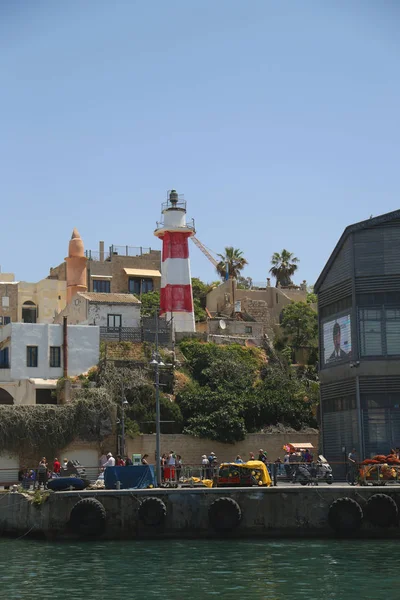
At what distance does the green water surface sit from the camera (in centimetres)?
2289

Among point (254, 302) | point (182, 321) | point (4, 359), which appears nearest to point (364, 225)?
point (4, 359)

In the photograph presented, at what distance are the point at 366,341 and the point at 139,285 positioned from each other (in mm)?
54070

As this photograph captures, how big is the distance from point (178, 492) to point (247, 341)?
119ft

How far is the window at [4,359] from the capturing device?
5787 centimetres

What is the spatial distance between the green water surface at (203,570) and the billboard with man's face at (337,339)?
12.0m

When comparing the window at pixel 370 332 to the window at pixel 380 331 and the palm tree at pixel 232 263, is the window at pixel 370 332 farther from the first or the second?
the palm tree at pixel 232 263

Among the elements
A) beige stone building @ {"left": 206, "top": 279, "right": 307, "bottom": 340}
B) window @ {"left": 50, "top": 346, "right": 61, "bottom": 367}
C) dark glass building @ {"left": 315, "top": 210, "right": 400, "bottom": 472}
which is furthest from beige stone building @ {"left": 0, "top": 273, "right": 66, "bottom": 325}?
dark glass building @ {"left": 315, "top": 210, "right": 400, "bottom": 472}

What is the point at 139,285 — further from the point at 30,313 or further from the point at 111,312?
the point at 111,312

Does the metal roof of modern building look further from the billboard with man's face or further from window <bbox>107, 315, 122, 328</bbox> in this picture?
window <bbox>107, 315, 122, 328</bbox>

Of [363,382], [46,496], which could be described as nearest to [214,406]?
[363,382]

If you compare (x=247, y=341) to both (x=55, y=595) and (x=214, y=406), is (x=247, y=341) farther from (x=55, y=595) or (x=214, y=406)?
(x=55, y=595)

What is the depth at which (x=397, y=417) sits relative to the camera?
3938 centimetres

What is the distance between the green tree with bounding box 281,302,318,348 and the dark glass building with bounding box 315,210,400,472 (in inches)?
1376

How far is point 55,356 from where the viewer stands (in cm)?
5781
